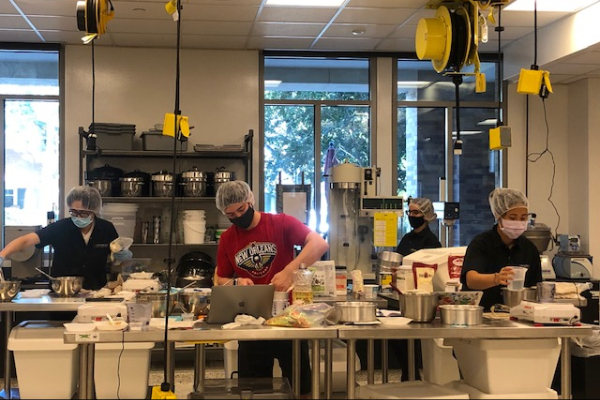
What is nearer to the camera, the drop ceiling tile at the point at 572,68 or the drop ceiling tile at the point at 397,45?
the drop ceiling tile at the point at 572,68

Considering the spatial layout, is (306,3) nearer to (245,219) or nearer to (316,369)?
(245,219)

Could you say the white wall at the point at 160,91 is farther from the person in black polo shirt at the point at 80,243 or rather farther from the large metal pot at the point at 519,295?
the large metal pot at the point at 519,295

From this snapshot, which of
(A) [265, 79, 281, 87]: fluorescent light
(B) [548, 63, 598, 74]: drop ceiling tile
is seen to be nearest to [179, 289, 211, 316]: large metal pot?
(A) [265, 79, 281, 87]: fluorescent light

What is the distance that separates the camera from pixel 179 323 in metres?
3.15

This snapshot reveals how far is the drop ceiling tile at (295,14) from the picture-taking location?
563cm

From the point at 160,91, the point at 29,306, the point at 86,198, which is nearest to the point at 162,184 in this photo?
the point at 160,91

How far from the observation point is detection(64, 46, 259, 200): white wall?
22.4ft

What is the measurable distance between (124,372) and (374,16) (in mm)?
3544

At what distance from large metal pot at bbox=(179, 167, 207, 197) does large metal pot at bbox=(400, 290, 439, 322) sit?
11.2ft

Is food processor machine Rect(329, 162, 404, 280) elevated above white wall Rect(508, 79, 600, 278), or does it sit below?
below

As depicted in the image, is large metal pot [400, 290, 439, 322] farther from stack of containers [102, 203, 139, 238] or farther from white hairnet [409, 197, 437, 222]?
stack of containers [102, 203, 139, 238]

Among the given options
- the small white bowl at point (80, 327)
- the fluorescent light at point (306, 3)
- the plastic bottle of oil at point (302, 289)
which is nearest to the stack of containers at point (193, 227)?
the fluorescent light at point (306, 3)

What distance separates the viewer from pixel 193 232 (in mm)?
6445

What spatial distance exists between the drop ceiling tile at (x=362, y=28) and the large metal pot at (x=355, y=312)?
3490mm
